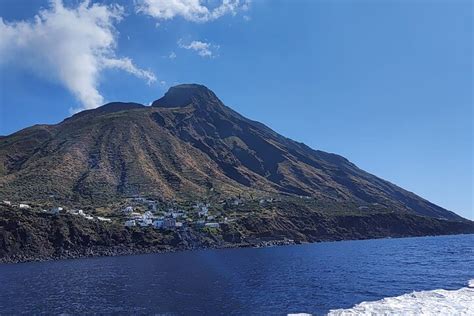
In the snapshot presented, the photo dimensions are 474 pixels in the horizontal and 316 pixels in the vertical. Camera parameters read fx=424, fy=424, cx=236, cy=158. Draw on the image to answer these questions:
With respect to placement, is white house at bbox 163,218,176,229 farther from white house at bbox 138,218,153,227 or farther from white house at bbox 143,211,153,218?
white house at bbox 143,211,153,218

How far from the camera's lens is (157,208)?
196 metres

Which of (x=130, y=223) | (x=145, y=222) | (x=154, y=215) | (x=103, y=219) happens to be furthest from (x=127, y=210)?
(x=130, y=223)

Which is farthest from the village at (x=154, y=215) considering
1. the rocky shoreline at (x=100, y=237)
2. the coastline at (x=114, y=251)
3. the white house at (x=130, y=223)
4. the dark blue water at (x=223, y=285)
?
the dark blue water at (x=223, y=285)

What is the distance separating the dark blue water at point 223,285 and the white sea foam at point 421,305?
8.52 feet

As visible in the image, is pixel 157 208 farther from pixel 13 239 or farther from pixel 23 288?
pixel 23 288

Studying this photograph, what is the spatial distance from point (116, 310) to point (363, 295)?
2980cm

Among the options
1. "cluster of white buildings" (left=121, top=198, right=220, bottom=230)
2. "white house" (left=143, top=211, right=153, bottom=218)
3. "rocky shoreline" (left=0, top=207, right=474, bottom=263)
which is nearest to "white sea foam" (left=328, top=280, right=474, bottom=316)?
"rocky shoreline" (left=0, top=207, right=474, bottom=263)

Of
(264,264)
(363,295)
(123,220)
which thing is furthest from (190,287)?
(123,220)

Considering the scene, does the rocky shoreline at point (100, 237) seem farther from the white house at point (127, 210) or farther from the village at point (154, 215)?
the white house at point (127, 210)

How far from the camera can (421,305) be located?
4416 centimetres

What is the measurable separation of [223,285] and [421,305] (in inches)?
1194

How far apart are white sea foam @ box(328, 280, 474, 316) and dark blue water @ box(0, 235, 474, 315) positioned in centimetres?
260

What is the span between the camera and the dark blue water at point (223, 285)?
49.7m

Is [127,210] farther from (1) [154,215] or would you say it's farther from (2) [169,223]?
(2) [169,223]
